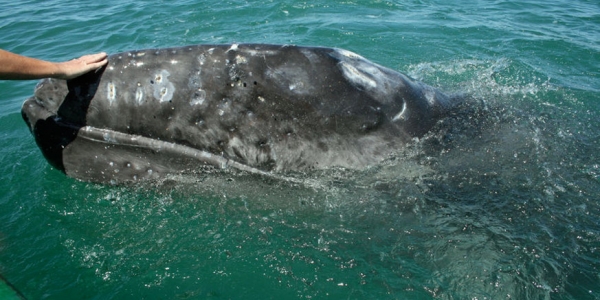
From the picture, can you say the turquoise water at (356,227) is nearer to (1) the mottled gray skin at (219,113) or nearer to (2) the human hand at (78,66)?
(1) the mottled gray skin at (219,113)

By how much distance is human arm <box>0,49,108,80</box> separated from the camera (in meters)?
3.64

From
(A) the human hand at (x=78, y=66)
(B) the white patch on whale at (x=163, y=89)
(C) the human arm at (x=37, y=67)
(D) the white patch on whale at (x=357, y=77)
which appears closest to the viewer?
(C) the human arm at (x=37, y=67)

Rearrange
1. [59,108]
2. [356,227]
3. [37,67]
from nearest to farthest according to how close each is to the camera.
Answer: [37,67] < [59,108] < [356,227]

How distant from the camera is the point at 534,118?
5566 millimetres

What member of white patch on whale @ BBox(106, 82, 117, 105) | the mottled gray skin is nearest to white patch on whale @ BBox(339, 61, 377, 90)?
the mottled gray skin

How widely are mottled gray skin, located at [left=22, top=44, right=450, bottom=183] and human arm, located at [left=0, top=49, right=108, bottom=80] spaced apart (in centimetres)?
13

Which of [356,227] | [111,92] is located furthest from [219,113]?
[356,227]

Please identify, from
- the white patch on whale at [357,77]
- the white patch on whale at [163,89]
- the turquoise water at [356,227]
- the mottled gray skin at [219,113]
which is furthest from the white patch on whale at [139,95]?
the white patch on whale at [357,77]

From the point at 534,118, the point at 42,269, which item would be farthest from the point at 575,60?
the point at 42,269

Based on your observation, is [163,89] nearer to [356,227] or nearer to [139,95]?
[139,95]

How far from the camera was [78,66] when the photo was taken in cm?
388

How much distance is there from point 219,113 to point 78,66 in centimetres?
127

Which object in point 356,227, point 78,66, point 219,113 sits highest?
point 78,66

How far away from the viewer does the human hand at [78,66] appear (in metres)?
3.81
